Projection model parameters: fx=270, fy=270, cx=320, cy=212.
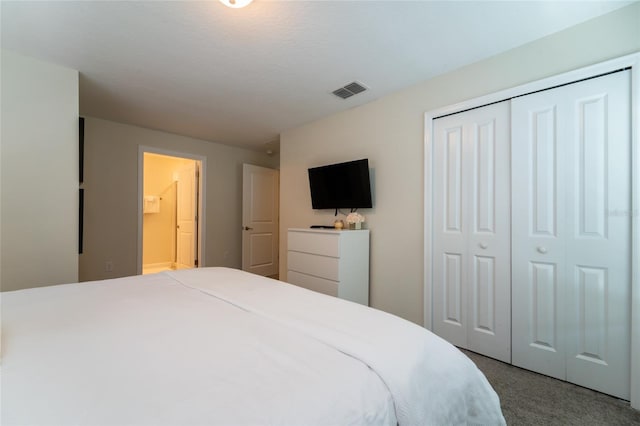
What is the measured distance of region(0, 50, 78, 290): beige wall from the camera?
2.08 metres

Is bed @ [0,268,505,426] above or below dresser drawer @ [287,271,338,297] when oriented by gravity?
above

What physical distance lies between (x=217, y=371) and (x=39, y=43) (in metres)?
2.78

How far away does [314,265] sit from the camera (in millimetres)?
2898

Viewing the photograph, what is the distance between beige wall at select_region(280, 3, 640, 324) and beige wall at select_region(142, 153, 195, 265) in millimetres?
3504

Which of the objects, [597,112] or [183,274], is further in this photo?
[183,274]

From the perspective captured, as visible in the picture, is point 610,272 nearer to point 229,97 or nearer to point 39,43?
point 229,97

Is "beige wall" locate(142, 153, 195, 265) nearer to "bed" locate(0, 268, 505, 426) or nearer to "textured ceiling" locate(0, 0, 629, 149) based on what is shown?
"textured ceiling" locate(0, 0, 629, 149)

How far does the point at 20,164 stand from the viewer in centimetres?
212

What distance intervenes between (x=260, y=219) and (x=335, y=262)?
2545 mm

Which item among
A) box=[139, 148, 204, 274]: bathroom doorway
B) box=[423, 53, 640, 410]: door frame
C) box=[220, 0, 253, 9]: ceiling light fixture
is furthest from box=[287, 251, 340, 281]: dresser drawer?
box=[139, 148, 204, 274]: bathroom doorway

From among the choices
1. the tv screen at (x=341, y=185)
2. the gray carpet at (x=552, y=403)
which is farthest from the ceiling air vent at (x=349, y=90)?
the gray carpet at (x=552, y=403)

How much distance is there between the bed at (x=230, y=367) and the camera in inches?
22.1

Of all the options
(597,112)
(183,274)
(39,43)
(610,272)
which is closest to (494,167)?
(597,112)

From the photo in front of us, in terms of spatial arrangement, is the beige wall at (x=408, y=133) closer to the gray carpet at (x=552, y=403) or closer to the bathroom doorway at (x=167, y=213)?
the gray carpet at (x=552, y=403)
